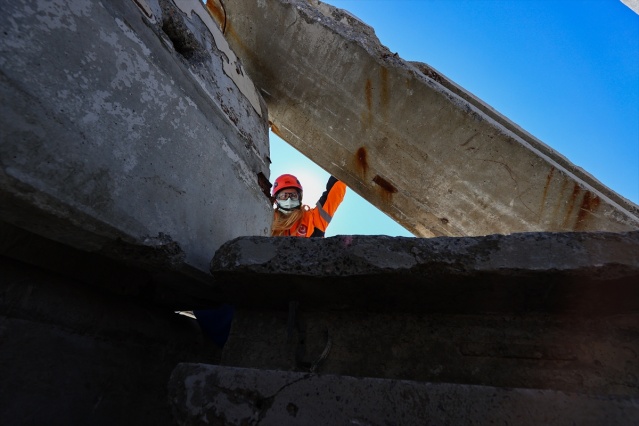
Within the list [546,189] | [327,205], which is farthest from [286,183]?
[546,189]

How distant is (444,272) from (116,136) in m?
0.95

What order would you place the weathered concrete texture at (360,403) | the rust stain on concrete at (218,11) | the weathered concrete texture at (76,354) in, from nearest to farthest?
the weathered concrete texture at (360,403) < the weathered concrete texture at (76,354) < the rust stain on concrete at (218,11)

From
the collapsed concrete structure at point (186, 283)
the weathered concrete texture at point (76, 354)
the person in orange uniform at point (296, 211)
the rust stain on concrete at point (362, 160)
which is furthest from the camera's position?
the person in orange uniform at point (296, 211)

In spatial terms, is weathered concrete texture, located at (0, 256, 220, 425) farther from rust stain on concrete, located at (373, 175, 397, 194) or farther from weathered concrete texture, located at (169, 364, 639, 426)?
rust stain on concrete, located at (373, 175, 397, 194)

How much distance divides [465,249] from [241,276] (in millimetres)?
605

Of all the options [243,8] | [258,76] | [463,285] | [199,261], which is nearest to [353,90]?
[258,76]

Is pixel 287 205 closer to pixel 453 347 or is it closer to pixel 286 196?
pixel 286 196

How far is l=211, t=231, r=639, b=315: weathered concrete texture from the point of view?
3.02 feet

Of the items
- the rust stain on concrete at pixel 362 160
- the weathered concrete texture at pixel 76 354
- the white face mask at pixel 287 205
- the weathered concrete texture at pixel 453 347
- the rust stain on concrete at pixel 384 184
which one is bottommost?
the weathered concrete texture at pixel 76 354

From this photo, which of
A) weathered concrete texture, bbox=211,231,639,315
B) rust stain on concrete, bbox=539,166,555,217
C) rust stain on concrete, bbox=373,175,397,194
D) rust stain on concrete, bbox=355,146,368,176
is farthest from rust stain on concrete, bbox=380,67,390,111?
weathered concrete texture, bbox=211,231,639,315

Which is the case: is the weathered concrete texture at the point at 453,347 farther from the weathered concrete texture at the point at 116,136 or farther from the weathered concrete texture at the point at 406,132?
the weathered concrete texture at the point at 406,132

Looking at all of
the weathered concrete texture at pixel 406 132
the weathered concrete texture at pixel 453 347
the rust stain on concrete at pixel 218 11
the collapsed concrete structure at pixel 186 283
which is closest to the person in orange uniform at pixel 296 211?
the weathered concrete texture at pixel 406 132

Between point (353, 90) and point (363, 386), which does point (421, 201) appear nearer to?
point (353, 90)

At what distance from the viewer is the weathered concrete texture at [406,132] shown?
2.31 meters
